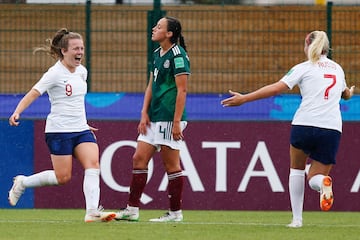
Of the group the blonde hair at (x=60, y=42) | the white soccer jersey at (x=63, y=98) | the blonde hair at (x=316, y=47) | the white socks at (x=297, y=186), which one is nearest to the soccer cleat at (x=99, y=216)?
the white soccer jersey at (x=63, y=98)

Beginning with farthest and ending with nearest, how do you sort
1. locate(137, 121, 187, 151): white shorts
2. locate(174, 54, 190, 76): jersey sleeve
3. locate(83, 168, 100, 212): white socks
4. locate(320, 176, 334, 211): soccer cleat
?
locate(137, 121, 187, 151): white shorts → locate(174, 54, 190, 76): jersey sleeve → locate(83, 168, 100, 212): white socks → locate(320, 176, 334, 211): soccer cleat

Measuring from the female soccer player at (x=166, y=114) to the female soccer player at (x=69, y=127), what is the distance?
70 cm

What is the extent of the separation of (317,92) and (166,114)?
1.73m

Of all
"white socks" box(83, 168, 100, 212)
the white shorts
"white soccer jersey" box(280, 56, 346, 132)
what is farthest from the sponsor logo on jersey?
"white socks" box(83, 168, 100, 212)

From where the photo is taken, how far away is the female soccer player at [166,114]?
1166 cm

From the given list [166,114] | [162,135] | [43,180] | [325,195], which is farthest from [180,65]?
[325,195]

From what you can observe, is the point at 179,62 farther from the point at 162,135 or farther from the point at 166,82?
the point at 162,135

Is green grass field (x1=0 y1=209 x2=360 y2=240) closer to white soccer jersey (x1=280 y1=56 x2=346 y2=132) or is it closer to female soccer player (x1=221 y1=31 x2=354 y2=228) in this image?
female soccer player (x1=221 y1=31 x2=354 y2=228)

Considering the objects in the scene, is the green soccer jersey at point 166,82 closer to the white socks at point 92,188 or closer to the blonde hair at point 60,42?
the blonde hair at point 60,42

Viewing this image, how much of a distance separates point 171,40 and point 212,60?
542cm

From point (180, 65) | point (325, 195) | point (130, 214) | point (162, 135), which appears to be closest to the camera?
point (325, 195)

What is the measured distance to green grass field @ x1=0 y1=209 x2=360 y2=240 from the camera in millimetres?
10273

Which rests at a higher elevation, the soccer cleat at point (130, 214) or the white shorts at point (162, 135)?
the white shorts at point (162, 135)

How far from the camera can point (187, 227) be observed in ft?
36.7
